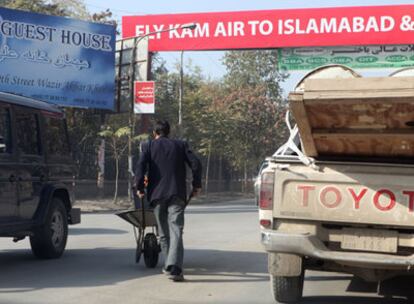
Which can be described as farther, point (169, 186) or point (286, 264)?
point (169, 186)

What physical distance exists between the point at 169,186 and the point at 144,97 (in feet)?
54.9

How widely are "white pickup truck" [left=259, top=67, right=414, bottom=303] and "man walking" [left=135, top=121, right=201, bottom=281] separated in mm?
1665

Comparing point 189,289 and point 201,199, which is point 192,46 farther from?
point 189,289

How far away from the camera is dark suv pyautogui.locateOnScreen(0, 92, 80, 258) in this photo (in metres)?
8.27

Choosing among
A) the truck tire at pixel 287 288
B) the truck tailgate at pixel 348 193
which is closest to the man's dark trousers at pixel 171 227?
the truck tire at pixel 287 288

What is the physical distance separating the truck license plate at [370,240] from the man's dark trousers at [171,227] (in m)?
2.23

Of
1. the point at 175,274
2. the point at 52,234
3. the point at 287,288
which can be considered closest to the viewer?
the point at 287,288

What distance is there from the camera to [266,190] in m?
6.36

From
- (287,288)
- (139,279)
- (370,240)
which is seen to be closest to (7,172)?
(139,279)

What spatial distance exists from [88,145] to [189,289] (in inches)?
828

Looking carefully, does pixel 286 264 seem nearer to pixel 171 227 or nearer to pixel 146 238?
pixel 171 227

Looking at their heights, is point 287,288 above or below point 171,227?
below

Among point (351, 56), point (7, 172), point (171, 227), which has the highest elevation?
point (351, 56)

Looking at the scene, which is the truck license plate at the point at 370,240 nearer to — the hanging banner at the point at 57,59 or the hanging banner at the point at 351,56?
the hanging banner at the point at 57,59
